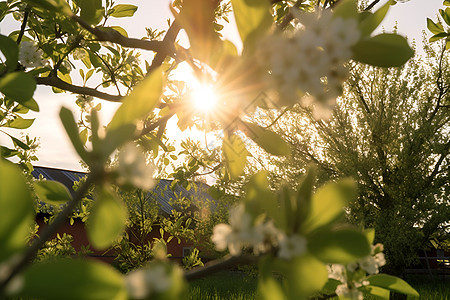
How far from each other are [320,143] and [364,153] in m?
1.31

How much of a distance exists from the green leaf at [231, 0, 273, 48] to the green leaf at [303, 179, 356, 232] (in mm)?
251

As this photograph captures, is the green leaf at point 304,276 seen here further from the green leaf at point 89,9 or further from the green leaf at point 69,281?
the green leaf at point 89,9

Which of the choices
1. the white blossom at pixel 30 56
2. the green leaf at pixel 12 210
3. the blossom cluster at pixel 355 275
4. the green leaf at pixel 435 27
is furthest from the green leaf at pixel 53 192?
the green leaf at pixel 435 27

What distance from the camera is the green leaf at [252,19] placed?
58 cm

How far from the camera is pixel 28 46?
8.05 ft

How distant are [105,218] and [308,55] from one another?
1.17 ft

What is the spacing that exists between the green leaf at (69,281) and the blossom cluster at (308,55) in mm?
328

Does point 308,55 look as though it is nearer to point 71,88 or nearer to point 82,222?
point 71,88

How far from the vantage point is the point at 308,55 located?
1.72ft

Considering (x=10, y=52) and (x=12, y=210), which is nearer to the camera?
(x=12, y=210)

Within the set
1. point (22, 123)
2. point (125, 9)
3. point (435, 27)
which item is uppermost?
point (435, 27)

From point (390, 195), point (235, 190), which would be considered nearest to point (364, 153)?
point (390, 195)

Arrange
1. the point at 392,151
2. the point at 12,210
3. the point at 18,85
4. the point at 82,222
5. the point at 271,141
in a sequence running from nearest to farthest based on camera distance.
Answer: the point at 12,210 → the point at 18,85 → the point at 271,141 → the point at 392,151 → the point at 82,222

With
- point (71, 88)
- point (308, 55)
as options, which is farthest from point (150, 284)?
point (71, 88)
